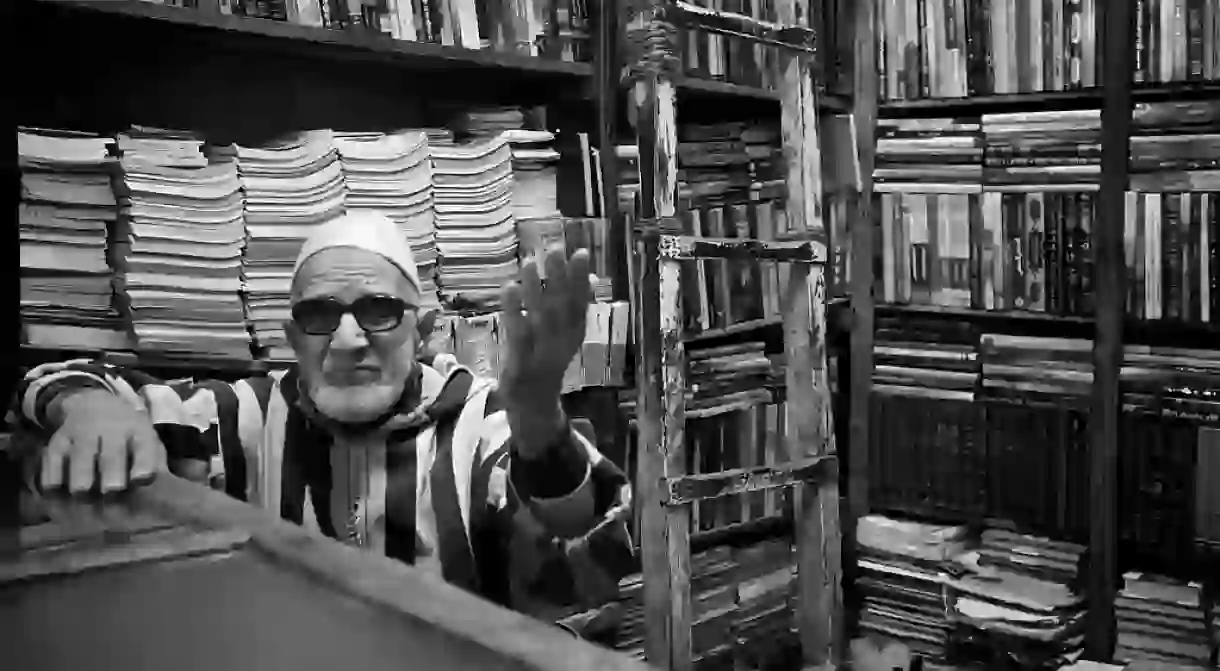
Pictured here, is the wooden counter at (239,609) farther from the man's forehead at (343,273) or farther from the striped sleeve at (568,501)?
the man's forehead at (343,273)

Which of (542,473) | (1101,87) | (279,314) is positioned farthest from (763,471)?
(1101,87)

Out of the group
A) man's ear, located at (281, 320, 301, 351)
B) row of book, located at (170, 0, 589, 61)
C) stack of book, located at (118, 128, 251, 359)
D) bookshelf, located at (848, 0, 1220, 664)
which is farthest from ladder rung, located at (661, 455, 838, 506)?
bookshelf, located at (848, 0, 1220, 664)

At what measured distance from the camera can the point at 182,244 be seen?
1.54m

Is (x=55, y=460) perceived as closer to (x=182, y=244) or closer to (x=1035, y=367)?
(x=182, y=244)

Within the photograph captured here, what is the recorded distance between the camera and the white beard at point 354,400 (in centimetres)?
159

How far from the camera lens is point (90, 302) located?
148cm

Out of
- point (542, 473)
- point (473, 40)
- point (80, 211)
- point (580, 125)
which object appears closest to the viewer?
point (542, 473)

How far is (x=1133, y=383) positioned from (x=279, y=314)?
1.78 meters

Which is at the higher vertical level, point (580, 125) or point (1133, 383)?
point (580, 125)

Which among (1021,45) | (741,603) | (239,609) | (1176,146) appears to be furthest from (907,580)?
(239,609)

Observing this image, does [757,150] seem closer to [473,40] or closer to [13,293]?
[473,40]

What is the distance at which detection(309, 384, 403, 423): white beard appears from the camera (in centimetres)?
159

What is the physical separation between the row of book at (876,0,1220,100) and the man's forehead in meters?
1.57

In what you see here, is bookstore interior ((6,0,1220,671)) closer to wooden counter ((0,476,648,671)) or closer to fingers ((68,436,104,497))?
fingers ((68,436,104,497))
